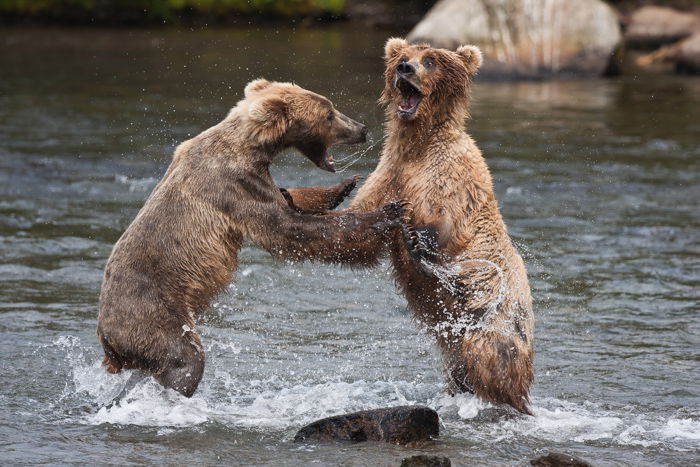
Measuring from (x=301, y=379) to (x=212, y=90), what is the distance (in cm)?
1247

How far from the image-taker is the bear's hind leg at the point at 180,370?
624 cm

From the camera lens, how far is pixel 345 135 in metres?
6.95

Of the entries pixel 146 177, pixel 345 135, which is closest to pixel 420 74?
pixel 345 135

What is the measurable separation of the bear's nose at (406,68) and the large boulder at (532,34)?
14.6 m

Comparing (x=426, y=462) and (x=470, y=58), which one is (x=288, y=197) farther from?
(x=426, y=462)

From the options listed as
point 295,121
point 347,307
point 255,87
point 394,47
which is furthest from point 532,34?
point 295,121

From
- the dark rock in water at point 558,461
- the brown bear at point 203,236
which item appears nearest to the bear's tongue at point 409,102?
the brown bear at point 203,236

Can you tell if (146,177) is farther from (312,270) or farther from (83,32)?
(83,32)

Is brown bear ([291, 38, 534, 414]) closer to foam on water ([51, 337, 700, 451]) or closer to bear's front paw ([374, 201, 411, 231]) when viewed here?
bear's front paw ([374, 201, 411, 231])

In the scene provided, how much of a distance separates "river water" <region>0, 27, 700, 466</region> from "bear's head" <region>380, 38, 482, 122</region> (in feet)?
4.78

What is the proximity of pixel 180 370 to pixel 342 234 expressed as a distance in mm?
1256

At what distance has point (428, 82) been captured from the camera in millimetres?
6816

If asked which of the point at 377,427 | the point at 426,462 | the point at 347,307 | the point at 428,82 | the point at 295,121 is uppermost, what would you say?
the point at 428,82

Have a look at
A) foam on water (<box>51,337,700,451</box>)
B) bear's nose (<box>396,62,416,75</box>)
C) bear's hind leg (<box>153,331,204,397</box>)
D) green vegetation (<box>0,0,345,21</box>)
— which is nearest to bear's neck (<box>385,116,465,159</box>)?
bear's nose (<box>396,62,416,75</box>)
